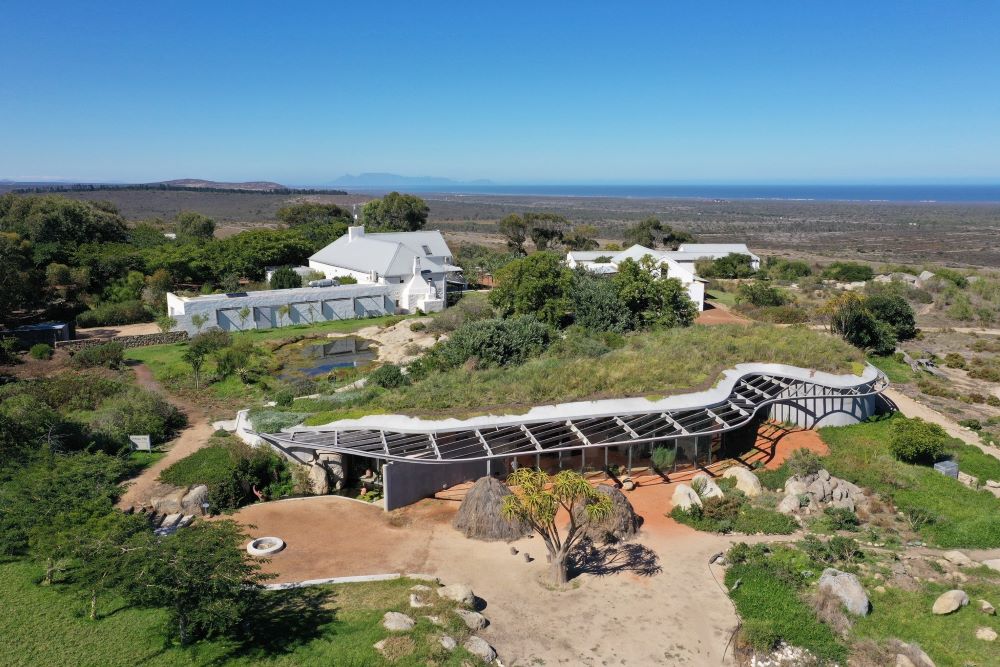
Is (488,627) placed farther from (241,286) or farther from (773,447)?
(241,286)

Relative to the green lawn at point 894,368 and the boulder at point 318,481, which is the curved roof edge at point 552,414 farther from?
the green lawn at point 894,368

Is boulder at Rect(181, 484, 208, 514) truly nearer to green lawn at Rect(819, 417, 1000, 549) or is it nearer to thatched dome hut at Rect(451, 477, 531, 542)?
thatched dome hut at Rect(451, 477, 531, 542)

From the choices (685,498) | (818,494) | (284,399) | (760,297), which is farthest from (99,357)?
(760,297)

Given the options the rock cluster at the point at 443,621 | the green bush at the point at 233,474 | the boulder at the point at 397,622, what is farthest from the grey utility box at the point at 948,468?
the green bush at the point at 233,474

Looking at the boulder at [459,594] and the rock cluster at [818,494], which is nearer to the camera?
the boulder at [459,594]

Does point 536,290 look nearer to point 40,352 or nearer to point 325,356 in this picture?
point 325,356

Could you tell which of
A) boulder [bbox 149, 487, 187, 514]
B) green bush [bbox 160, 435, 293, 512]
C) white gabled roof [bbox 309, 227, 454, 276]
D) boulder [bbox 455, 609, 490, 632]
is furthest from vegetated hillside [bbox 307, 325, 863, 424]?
white gabled roof [bbox 309, 227, 454, 276]
